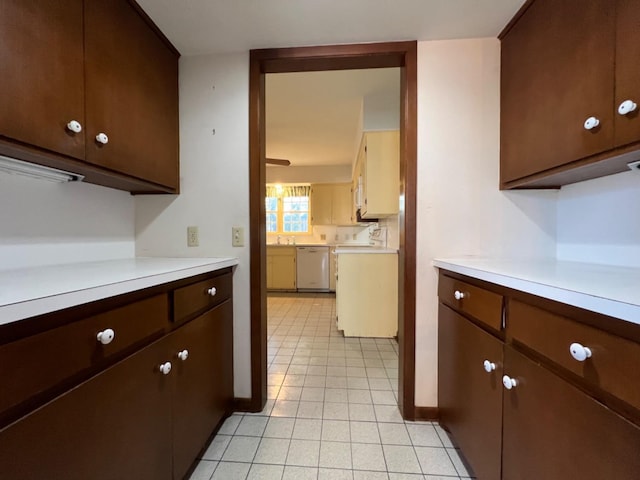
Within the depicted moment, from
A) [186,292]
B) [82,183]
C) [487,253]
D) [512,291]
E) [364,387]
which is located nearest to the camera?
[512,291]

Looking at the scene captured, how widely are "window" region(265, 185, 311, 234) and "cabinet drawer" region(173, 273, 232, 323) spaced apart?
14.5 ft

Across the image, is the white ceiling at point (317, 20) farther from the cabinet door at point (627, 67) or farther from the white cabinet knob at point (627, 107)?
the white cabinet knob at point (627, 107)

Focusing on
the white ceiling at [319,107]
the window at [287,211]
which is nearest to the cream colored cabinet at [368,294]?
the white ceiling at [319,107]

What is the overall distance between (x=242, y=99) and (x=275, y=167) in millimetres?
3994

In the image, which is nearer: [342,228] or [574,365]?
[574,365]

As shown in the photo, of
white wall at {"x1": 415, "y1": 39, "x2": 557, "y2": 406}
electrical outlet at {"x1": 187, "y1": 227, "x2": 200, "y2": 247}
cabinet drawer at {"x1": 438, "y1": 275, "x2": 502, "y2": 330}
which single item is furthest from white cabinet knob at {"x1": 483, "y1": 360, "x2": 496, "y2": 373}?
electrical outlet at {"x1": 187, "y1": 227, "x2": 200, "y2": 247}

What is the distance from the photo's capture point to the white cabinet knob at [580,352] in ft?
1.98

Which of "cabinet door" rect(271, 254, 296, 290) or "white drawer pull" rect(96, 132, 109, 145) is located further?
"cabinet door" rect(271, 254, 296, 290)

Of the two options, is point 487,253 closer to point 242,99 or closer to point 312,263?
point 242,99

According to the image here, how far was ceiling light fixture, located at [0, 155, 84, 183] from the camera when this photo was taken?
3.14 ft

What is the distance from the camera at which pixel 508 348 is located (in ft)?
2.95

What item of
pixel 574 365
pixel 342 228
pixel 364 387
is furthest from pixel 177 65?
pixel 342 228

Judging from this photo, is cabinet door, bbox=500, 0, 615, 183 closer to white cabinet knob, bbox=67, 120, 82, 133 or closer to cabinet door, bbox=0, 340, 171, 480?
cabinet door, bbox=0, 340, 171, 480

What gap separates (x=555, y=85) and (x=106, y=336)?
68.9 inches
